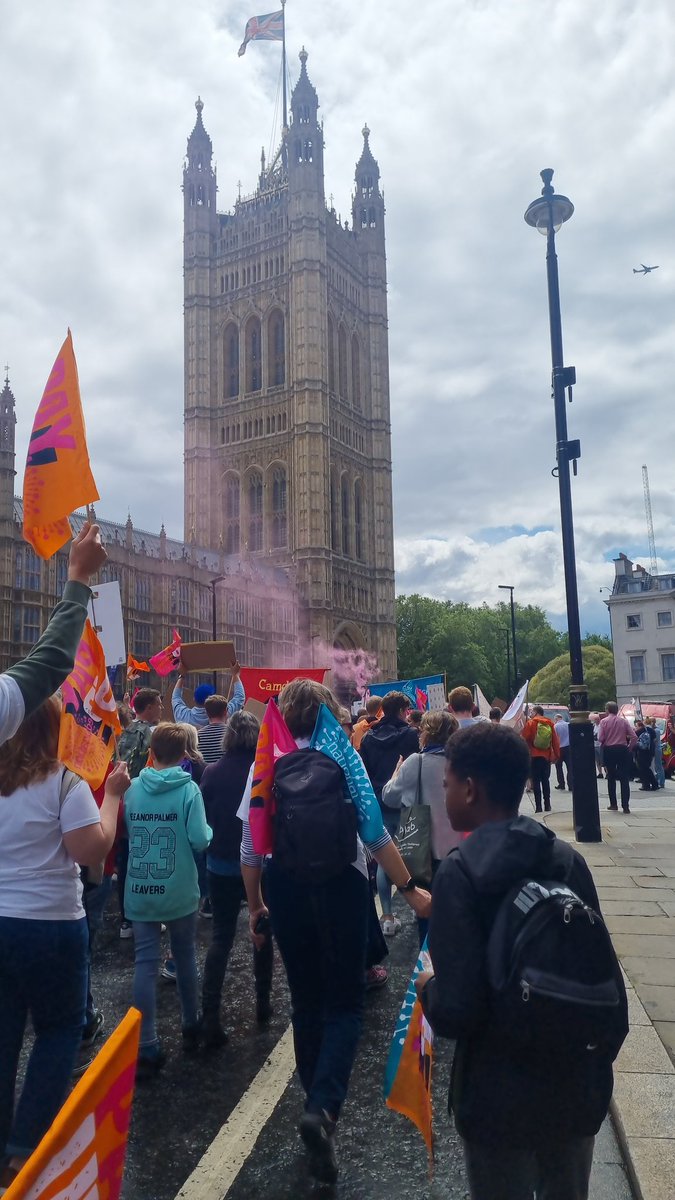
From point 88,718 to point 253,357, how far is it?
223 ft

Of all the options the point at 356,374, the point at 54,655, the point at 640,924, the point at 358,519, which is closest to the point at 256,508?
the point at 358,519

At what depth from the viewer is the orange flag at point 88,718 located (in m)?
3.47

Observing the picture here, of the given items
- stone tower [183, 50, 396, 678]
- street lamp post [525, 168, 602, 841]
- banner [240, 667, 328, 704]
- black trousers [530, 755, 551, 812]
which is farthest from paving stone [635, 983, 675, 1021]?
stone tower [183, 50, 396, 678]

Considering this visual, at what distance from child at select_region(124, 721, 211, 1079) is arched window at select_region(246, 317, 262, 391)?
65834 millimetres

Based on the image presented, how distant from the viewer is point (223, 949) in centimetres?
522

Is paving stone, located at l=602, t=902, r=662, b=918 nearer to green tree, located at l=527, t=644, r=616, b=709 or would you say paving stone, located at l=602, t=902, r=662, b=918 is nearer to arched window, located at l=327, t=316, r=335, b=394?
arched window, located at l=327, t=316, r=335, b=394

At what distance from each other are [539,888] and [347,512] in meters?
66.7

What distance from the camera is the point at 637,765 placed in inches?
778

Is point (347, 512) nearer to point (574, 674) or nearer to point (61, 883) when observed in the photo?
point (574, 674)

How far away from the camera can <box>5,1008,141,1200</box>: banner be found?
169 cm

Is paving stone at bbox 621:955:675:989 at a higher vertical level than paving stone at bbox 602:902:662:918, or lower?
lower

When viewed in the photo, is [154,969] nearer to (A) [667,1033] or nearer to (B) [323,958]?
(B) [323,958]

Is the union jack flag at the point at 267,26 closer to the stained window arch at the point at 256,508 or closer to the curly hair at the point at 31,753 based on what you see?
the stained window arch at the point at 256,508

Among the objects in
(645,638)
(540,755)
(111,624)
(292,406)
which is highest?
(292,406)
